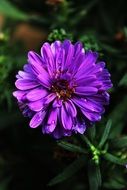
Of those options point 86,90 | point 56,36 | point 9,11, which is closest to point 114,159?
→ point 86,90

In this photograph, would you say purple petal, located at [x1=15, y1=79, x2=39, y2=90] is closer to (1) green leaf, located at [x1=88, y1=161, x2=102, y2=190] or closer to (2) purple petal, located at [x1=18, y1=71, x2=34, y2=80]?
(2) purple petal, located at [x1=18, y1=71, x2=34, y2=80]

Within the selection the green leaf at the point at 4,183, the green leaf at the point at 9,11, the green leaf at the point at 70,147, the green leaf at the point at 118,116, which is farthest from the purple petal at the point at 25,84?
the green leaf at the point at 9,11

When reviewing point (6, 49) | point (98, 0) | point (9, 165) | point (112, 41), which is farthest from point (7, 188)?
point (98, 0)

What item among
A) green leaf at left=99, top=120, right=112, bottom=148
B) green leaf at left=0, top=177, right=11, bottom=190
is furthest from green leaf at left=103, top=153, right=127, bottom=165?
green leaf at left=0, top=177, right=11, bottom=190

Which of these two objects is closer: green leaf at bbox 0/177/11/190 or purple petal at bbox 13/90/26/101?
purple petal at bbox 13/90/26/101

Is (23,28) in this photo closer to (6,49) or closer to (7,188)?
(6,49)

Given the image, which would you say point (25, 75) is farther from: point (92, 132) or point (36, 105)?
point (92, 132)

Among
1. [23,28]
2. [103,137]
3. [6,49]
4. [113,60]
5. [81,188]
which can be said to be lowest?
[81,188]
